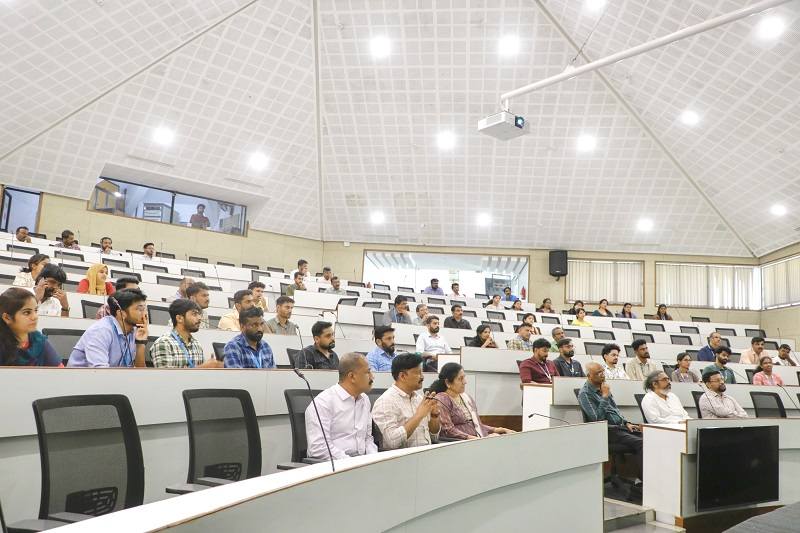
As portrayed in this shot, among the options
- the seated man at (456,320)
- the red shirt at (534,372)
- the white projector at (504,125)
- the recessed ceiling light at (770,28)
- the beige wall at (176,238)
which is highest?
the recessed ceiling light at (770,28)

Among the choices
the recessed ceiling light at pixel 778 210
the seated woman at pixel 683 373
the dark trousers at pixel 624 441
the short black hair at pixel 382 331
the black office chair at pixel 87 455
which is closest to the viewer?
the black office chair at pixel 87 455

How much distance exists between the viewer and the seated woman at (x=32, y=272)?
585 centimetres

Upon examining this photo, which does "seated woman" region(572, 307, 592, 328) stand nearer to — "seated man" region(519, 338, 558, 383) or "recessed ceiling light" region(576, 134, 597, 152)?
"recessed ceiling light" region(576, 134, 597, 152)

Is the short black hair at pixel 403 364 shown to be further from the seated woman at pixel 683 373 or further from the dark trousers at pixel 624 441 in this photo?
the seated woman at pixel 683 373

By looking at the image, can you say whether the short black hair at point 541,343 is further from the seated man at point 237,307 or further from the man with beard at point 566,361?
the seated man at point 237,307

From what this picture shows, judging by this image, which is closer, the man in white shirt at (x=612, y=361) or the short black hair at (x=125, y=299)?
the short black hair at (x=125, y=299)

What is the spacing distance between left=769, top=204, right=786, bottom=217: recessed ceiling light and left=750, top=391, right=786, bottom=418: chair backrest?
21.8 ft

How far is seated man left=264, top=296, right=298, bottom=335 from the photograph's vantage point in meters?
5.51

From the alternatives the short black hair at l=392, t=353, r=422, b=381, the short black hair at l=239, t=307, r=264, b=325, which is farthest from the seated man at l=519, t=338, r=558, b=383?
the short black hair at l=239, t=307, r=264, b=325

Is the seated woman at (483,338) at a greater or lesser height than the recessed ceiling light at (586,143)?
lesser

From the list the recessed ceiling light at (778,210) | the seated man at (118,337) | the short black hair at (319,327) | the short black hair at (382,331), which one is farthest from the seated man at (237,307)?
the recessed ceiling light at (778,210)

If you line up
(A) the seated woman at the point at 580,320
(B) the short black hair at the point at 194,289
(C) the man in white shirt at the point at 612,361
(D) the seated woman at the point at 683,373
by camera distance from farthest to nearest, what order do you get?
(A) the seated woman at the point at 580,320
(D) the seated woman at the point at 683,373
(C) the man in white shirt at the point at 612,361
(B) the short black hair at the point at 194,289

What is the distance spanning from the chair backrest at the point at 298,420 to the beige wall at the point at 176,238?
1105cm

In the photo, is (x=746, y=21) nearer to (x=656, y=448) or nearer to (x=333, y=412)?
(x=656, y=448)
